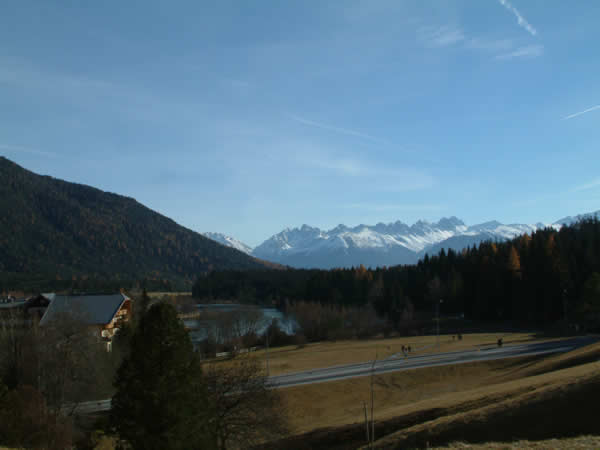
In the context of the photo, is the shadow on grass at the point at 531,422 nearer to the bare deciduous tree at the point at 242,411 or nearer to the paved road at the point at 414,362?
the bare deciduous tree at the point at 242,411

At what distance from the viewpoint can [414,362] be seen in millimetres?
51969

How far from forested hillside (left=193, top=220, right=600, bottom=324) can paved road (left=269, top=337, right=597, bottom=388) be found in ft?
76.1

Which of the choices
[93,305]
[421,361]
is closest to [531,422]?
[421,361]

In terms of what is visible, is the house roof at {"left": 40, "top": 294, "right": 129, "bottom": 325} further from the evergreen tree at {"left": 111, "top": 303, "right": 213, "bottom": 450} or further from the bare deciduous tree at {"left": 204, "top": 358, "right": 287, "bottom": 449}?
the evergreen tree at {"left": 111, "top": 303, "right": 213, "bottom": 450}

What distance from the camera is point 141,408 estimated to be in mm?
17969

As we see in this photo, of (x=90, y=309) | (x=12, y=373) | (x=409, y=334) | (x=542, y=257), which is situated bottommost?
(x=409, y=334)

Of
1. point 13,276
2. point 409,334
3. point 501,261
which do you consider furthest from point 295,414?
point 13,276

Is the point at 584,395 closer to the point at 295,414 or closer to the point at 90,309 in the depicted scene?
the point at 295,414

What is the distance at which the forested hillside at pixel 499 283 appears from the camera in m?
87.7

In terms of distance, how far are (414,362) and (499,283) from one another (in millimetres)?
55994

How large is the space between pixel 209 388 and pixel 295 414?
A: 1385cm

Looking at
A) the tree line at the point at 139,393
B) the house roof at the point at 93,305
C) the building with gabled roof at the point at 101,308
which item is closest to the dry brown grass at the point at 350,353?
the building with gabled roof at the point at 101,308

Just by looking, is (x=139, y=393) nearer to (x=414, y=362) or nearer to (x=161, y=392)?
(x=161, y=392)

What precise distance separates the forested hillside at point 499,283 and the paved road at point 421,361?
23.2 metres
